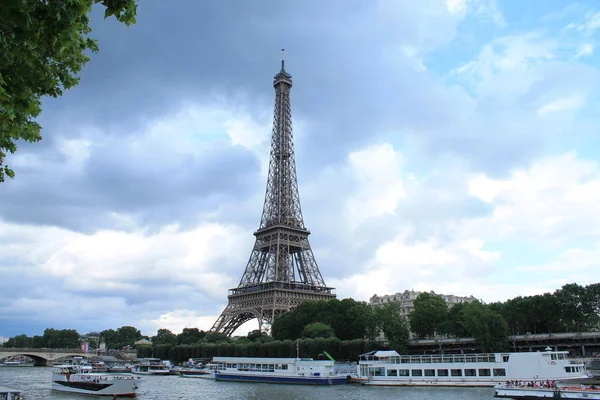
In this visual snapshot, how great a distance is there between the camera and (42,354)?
485 ft

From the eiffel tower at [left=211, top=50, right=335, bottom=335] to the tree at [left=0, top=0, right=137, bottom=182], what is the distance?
337 ft

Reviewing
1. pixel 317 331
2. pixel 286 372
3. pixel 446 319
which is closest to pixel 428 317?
pixel 446 319

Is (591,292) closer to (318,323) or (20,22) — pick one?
(318,323)

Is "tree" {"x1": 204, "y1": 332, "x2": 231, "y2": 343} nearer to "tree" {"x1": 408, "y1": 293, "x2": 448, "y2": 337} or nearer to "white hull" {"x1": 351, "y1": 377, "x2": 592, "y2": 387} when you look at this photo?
"tree" {"x1": 408, "y1": 293, "x2": 448, "y2": 337}

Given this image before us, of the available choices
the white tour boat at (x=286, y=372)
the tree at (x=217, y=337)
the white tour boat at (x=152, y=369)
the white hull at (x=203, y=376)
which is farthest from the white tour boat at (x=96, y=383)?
the tree at (x=217, y=337)

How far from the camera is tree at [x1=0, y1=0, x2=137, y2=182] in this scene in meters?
8.41

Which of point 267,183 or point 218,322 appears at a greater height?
point 267,183

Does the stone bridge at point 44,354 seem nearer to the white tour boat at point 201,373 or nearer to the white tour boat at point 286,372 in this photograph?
the white tour boat at point 201,373

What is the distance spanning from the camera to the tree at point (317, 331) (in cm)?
9256

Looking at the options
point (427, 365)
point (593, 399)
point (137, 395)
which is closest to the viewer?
point (593, 399)

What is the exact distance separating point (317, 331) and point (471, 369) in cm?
3745

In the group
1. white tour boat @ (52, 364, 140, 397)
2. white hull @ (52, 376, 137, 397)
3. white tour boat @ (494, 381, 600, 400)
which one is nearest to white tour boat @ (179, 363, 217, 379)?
white tour boat @ (52, 364, 140, 397)

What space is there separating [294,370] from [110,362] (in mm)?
83709

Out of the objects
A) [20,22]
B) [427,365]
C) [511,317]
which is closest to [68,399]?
[427,365]
